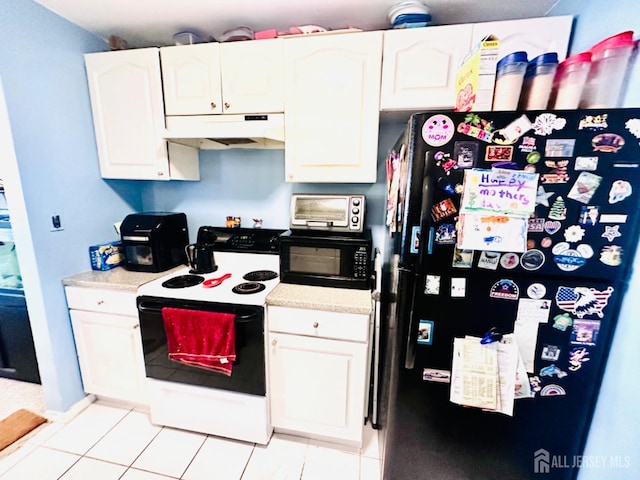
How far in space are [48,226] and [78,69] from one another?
98 cm

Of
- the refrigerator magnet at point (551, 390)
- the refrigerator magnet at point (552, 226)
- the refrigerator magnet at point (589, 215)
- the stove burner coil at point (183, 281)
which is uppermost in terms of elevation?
the refrigerator magnet at point (589, 215)

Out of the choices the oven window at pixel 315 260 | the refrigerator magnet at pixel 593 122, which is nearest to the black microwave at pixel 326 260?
Answer: the oven window at pixel 315 260

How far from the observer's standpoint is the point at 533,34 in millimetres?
1269

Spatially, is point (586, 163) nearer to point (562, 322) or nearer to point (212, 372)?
point (562, 322)

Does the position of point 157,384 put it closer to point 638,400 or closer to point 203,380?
point 203,380

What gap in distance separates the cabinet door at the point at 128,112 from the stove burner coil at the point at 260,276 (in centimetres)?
84

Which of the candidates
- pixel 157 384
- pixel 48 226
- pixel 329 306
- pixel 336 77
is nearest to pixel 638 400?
pixel 329 306

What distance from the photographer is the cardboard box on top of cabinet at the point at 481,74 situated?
0.92 metres

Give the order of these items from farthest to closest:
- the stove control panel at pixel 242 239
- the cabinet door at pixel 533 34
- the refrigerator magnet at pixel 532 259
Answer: the stove control panel at pixel 242 239
the cabinet door at pixel 533 34
the refrigerator magnet at pixel 532 259

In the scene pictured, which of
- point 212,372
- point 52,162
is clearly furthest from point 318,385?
point 52,162

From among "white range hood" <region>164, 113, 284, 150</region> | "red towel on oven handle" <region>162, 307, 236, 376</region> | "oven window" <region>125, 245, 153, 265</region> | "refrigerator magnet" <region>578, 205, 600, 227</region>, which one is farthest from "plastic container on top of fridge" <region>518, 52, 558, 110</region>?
"oven window" <region>125, 245, 153, 265</region>

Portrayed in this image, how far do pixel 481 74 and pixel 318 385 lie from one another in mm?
1559

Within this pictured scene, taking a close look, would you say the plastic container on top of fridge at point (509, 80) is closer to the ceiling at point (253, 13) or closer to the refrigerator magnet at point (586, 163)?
the refrigerator magnet at point (586, 163)

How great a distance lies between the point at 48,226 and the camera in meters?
1.56
